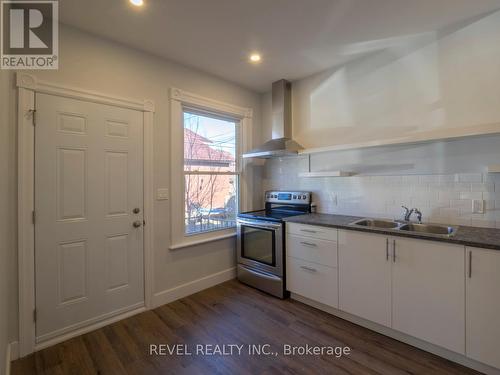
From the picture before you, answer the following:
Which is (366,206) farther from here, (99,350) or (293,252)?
(99,350)

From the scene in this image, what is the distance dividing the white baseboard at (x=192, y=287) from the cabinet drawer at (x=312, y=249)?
1021mm

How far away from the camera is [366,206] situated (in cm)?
270

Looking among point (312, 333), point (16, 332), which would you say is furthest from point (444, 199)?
point (16, 332)

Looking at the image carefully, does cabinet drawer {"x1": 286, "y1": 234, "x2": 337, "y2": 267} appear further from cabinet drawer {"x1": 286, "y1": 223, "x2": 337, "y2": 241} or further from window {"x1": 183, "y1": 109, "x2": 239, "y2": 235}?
window {"x1": 183, "y1": 109, "x2": 239, "y2": 235}

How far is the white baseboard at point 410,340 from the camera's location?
5.59 ft

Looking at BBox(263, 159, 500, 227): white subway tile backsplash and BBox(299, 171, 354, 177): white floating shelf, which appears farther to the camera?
BBox(299, 171, 354, 177): white floating shelf

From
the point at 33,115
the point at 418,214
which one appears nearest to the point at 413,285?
the point at 418,214

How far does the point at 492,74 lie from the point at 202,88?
108 inches

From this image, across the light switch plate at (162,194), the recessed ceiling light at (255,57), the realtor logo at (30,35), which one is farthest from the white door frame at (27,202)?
the recessed ceiling light at (255,57)

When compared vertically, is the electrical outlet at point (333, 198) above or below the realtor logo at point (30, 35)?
below

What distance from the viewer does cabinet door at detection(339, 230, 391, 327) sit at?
2.05 meters

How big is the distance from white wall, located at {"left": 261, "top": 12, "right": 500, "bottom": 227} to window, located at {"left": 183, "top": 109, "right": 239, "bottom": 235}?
3.34 feet

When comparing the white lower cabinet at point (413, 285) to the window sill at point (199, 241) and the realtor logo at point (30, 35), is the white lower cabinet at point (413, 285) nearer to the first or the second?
the window sill at point (199, 241)

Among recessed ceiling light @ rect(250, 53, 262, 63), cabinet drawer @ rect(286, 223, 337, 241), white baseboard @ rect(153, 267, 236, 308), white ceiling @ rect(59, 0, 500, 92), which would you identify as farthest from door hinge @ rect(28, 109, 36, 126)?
cabinet drawer @ rect(286, 223, 337, 241)
